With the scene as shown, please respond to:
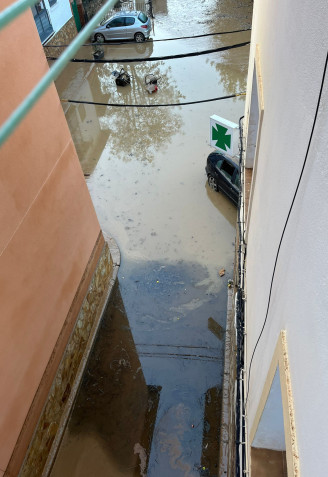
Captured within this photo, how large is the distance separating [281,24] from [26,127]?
132 inches

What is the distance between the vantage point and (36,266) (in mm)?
5230

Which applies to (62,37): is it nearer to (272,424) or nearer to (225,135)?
(225,135)

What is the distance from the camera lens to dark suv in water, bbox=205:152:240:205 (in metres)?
9.40

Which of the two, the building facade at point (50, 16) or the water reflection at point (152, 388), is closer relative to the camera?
the water reflection at point (152, 388)

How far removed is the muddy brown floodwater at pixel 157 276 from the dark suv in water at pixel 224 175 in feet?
1.36

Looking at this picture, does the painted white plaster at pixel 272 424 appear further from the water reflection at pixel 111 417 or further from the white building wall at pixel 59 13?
the white building wall at pixel 59 13

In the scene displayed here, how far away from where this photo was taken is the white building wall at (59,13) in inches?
634

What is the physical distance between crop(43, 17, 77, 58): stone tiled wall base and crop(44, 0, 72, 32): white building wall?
40 centimetres

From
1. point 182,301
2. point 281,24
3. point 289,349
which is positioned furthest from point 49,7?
point 289,349

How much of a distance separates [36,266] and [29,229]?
572 millimetres

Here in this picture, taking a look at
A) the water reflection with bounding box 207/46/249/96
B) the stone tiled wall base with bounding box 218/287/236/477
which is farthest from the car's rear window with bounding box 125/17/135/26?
the stone tiled wall base with bounding box 218/287/236/477

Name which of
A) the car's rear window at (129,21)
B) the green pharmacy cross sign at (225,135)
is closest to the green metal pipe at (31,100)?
the green pharmacy cross sign at (225,135)

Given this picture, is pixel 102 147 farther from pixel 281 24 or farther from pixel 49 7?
pixel 281 24

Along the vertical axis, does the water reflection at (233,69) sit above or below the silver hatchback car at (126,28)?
below
